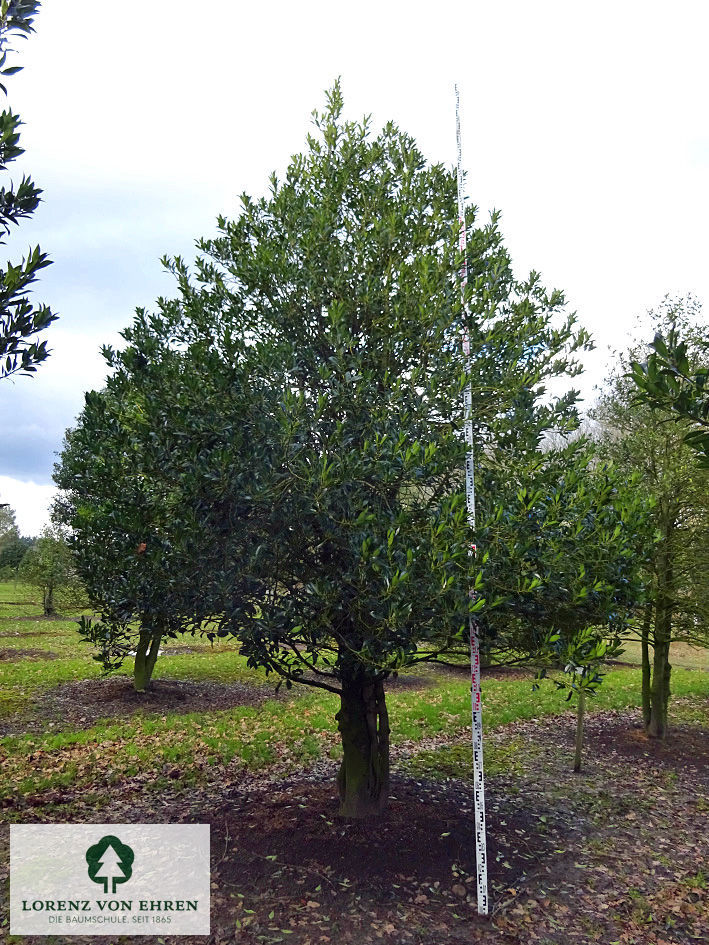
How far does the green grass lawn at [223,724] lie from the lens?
9484 millimetres

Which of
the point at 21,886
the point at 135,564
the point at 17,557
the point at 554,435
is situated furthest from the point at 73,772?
the point at 17,557

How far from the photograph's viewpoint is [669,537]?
36.8 ft

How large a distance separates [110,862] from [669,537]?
981cm

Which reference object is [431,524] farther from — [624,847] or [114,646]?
[624,847]

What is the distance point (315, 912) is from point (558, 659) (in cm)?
309

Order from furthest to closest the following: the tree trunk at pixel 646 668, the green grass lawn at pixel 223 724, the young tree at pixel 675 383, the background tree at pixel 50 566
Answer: the background tree at pixel 50 566 < the tree trunk at pixel 646 668 < the green grass lawn at pixel 223 724 < the young tree at pixel 675 383

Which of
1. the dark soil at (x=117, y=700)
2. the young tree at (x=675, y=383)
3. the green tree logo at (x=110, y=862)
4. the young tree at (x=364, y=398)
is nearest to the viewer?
the young tree at (x=675, y=383)

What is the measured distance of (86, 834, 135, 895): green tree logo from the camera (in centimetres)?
606

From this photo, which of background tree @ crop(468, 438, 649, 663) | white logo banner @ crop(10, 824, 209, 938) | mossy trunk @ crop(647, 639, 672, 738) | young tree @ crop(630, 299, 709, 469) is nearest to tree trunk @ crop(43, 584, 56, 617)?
white logo banner @ crop(10, 824, 209, 938)

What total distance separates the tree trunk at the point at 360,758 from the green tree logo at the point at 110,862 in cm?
235

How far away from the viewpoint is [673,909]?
599 cm

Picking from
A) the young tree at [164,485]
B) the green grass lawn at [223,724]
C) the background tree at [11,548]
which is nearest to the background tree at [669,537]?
the green grass lawn at [223,724]

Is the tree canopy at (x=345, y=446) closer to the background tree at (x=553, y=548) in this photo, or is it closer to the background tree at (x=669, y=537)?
the background tree at (x=553, y=548)

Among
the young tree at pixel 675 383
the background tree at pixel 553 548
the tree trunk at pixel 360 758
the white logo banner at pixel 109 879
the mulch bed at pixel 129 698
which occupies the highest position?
the young tree at pixel 675 383
